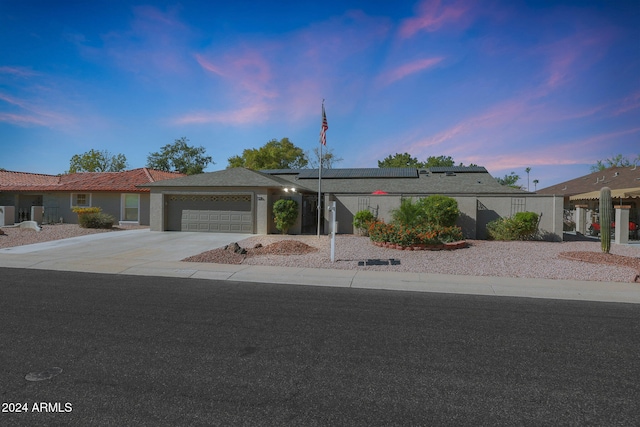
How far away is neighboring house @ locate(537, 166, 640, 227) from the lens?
23.4 metres

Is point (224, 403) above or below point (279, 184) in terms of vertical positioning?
below

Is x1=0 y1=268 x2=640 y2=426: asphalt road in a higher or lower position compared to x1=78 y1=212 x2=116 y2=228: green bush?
lower

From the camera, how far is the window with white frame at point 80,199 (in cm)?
2653

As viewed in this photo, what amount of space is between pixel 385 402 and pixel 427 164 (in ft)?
214

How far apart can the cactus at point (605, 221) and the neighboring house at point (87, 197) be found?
2468 cm

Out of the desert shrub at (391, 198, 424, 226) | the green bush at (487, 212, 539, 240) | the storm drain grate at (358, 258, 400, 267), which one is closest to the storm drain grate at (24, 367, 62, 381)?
the storm drain grate at (358, 258, 400, 267)

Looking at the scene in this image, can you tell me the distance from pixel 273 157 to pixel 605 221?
39.9 meters

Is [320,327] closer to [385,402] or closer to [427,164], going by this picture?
[385,402]

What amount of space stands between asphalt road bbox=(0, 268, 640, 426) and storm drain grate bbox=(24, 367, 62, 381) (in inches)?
2.9

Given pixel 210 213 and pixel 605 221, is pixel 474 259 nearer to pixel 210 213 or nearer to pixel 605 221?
pixel 605 221

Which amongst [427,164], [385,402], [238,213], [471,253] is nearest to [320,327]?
[385,402]

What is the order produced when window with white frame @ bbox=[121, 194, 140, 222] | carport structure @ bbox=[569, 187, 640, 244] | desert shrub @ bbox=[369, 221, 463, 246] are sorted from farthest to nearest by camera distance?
window with white frame @ bbox=[121, 194, 140, 222] < carport structure @ bbox=[569, 187, 640, 244] < desert shrub @ bbox=[369, 221, 463, 246]

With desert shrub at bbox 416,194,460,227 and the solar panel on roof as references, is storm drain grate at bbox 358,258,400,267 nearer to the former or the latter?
desert shrub at bbox 416,194,460,227

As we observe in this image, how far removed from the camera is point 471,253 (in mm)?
13281
